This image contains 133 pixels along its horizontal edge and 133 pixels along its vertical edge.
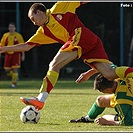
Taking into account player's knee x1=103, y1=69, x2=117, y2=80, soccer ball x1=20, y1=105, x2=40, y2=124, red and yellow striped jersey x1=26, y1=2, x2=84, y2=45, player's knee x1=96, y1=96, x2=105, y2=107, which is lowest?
soccer ball x1=20, y1=105, x2=40, y2=124

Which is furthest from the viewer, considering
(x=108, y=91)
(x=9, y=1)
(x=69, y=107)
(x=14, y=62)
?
(x=9, y=1)

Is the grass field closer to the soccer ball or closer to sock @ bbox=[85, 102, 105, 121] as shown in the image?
the soccer ball

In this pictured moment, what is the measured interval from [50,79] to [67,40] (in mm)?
921

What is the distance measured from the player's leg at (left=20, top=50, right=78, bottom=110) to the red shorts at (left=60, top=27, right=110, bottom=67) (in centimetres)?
14

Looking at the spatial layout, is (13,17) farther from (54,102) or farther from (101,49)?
(101,49)

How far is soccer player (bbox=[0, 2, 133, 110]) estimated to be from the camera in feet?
28.3

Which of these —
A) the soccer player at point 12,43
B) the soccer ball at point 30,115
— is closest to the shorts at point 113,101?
the soccer ball at point 30,115

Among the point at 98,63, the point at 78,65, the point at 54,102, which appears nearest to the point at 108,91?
the point at 98,63

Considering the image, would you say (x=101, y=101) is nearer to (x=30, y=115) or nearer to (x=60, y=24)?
(x=30, y=115)

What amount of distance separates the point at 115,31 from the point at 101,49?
14.5 meters

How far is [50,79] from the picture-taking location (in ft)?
27.8

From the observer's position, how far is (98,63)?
8992 millimetres

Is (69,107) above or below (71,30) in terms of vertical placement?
below

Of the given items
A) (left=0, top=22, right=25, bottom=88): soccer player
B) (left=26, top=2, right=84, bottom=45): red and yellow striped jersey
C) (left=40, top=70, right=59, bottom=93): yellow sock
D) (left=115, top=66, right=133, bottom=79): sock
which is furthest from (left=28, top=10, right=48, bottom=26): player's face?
(left=0, top=22, right=25, bottom=88): soccer player
